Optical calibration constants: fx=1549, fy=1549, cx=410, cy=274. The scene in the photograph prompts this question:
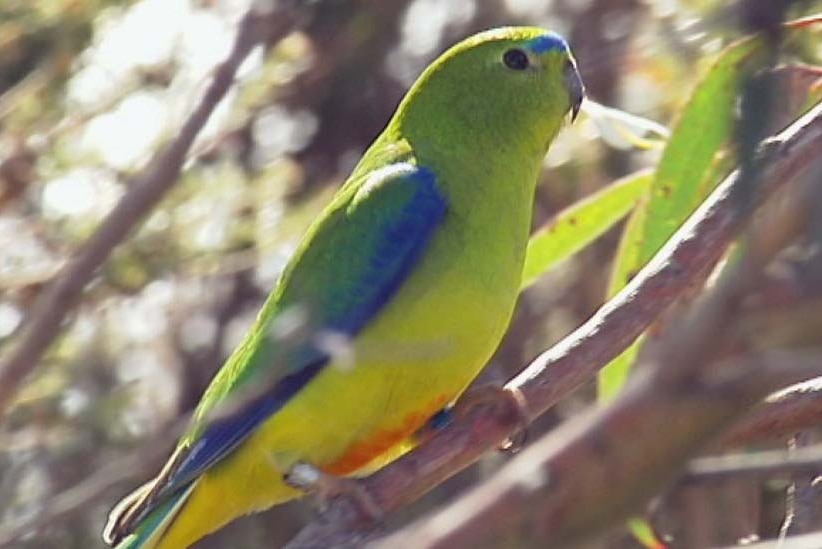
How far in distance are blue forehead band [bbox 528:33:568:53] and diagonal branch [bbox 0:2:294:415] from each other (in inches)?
29.9

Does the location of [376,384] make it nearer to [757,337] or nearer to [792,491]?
[792,491]

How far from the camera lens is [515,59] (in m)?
3.26

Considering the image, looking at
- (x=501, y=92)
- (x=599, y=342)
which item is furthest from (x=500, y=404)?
(x=501, y=92)

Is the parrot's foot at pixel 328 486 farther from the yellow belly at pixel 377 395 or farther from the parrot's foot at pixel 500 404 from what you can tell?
the parrot's foot at pixel 500 404

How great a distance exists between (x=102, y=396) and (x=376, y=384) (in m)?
1.93

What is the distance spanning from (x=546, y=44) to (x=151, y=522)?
129 centimetres

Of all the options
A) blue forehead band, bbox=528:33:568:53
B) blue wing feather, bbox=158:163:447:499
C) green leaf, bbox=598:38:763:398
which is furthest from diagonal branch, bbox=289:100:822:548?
blue forehead band, bbox=528:33:568:53

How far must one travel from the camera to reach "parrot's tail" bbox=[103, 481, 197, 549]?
273cm

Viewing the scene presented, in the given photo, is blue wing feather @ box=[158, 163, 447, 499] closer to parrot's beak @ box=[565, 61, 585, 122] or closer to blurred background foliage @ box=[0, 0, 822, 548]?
parrot's beak @ box=[565, 61, 585, 122]

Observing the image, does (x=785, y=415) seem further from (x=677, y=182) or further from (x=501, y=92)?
(x=501, y=92)

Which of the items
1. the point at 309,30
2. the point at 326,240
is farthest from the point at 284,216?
the point at 326,240

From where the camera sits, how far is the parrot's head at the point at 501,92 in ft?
10.3

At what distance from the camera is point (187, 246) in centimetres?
447

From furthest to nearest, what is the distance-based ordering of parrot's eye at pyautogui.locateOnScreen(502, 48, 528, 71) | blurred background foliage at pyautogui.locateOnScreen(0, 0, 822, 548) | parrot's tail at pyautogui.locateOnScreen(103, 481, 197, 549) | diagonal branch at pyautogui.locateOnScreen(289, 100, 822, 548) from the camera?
1. blurred background foliage at pyautogui.locateOnScreen(0, 0, 822, 548)
2. parrot's eye at pyautogui.locateOnScreen(502, 48, 528, 71)
3. parrot's tail at pyautogui.locateOnScreen(103, 481, 197, 549)
4. diagonal branch at pyautogui.locateOnScreen(289, 100, 822, 548)
